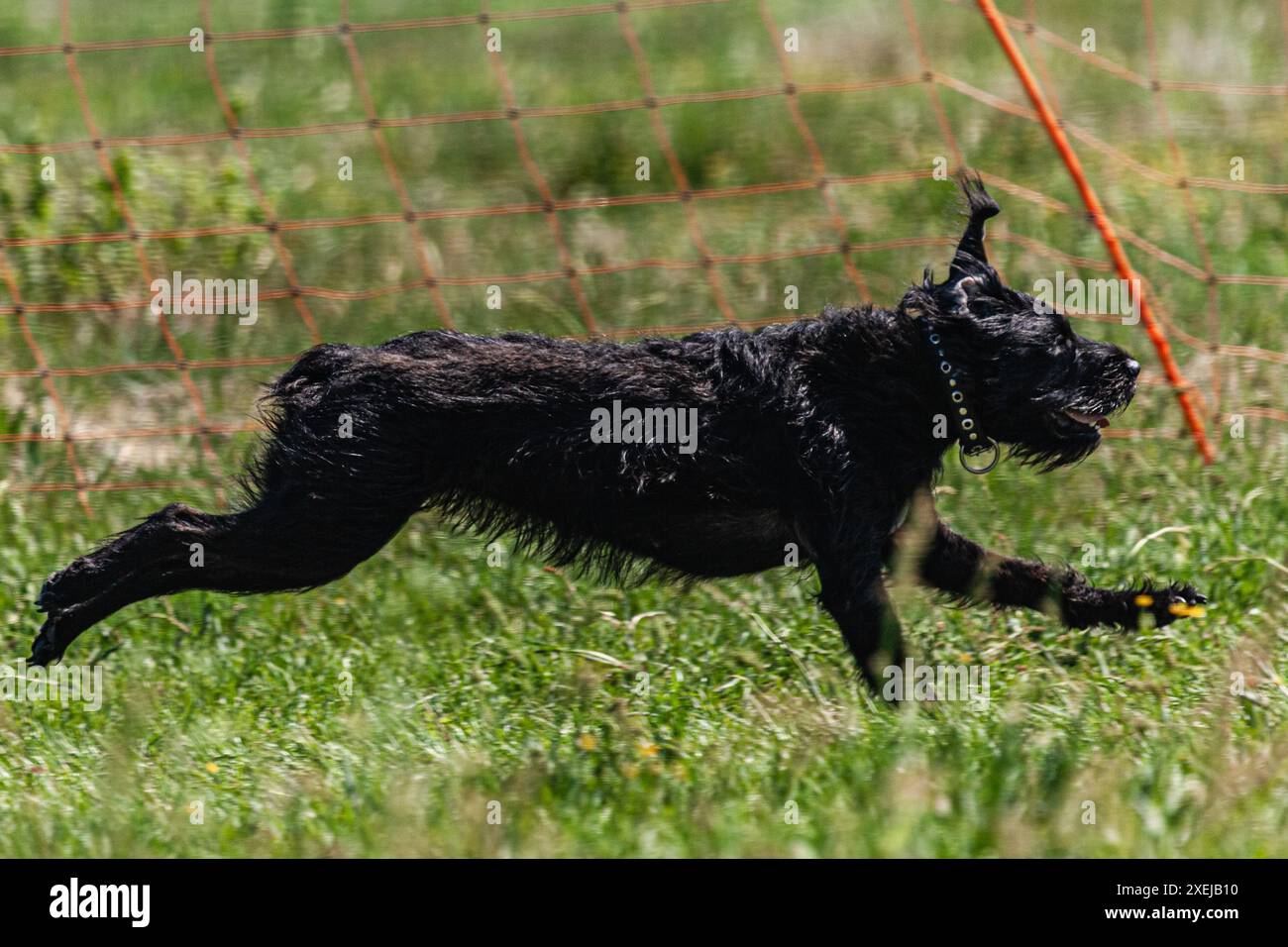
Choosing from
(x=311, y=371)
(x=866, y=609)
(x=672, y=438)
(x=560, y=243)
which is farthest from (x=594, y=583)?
(x=560, y=243)

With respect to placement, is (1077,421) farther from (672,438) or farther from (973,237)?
(672,438)

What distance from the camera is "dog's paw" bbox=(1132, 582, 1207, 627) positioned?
5.39 m

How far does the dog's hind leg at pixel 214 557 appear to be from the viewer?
5.12 meters

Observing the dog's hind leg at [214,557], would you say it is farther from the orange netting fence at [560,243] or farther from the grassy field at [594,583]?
the orange netting fence at [560,243]

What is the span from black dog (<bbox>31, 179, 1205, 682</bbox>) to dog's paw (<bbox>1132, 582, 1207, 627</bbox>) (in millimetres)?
525

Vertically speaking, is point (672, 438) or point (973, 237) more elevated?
point (973, 237)

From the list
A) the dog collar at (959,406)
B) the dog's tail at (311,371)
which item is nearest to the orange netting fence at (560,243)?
the dog collar at (959,406)

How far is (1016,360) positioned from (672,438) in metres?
1.00

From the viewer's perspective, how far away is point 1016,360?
200 inches

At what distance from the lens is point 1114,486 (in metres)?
6.82

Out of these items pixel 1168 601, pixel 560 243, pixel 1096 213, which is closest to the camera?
pixel 1168 601

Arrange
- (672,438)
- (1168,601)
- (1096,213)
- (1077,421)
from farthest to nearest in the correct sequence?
(1096,213) < (1168,601) < (1077,421) < (672,438)

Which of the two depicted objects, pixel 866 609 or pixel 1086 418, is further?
pixel 1086 418

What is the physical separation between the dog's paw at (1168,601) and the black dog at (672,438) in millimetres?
525
